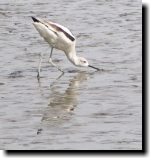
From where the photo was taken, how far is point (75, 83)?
1191cm

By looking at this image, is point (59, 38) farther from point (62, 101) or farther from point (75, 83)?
point (62, 101)

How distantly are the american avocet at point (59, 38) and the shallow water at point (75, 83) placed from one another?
201 millimetres

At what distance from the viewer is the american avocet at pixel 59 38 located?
40.6 feet

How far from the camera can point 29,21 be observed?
16.6 meters

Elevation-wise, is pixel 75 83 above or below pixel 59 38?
below

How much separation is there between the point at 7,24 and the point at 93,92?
5492mm

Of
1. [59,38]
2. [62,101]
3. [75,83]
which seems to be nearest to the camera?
[62,101]

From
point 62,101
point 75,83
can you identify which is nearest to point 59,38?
point 75,83

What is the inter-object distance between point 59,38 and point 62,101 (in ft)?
6.79

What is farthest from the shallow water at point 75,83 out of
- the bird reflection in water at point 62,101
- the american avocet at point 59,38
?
the american avocet at point 59,38

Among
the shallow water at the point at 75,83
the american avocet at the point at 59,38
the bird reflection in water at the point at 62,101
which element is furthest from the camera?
the american avocet at the point at 59,38

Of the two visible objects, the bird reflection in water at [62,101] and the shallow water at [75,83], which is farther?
the bird reflection in water at [62,101]

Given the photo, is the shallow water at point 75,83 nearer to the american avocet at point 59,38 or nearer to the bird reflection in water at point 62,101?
the bird reflection in water at point 62,101

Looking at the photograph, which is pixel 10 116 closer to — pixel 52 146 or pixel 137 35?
pixel 52 146
